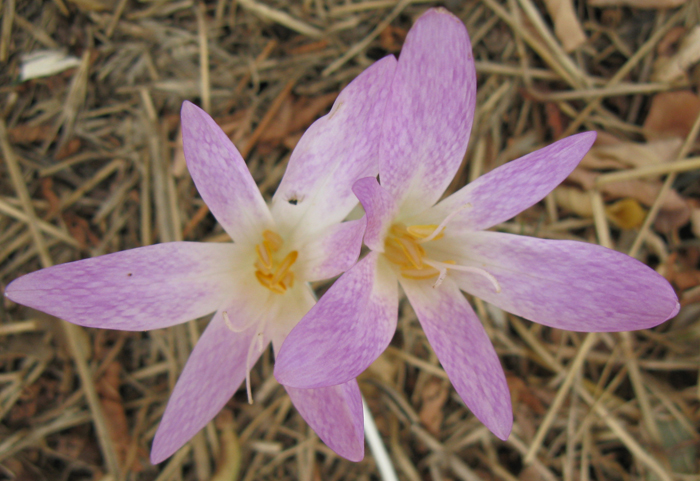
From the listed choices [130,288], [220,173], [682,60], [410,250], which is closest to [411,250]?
[410,250]

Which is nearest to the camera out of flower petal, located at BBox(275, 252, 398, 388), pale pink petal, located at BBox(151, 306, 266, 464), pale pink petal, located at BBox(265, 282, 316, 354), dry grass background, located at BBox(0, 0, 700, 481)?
flower petal, located at BBox(275, 252, 398, 388)

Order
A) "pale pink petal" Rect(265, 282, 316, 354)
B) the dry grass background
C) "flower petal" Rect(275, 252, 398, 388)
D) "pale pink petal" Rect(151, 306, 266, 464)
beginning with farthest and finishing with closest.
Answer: the dry grass background < "pale pink petal" Rect(265, 282, 316, 354) < "pale pink petal" Rect(151, 306, 266, 464) < "flower petal" Rect(275, 252, 398, 388)

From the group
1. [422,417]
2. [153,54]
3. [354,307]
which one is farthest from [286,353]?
[153,54]

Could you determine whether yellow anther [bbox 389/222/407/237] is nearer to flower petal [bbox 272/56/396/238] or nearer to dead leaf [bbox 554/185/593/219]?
flower petal [bbox 272/56/396/238]

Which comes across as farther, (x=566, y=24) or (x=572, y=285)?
(x=566, y=24)

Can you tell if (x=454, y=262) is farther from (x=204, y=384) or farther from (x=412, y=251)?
(x=204, y=384)

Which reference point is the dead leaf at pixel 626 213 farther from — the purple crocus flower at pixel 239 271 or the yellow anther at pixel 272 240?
the yellow anther at pixel 272 240

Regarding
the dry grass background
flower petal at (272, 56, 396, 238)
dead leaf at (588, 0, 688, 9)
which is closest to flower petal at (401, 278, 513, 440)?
flower petal at (272, 56, 396, 238)
